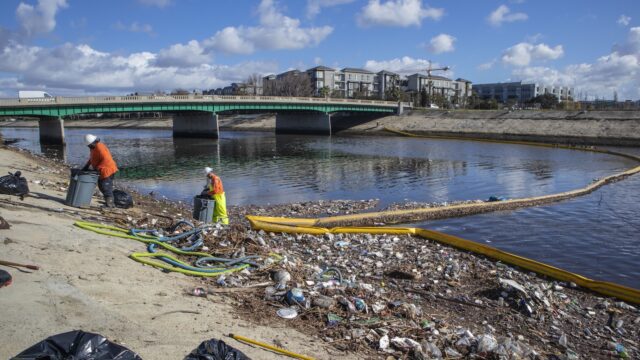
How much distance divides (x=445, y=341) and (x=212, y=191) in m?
8.23

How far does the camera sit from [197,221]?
12.9 m

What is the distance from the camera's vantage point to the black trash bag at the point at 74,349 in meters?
3.94

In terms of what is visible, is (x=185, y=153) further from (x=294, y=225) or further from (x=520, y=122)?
(x=520, y=122)

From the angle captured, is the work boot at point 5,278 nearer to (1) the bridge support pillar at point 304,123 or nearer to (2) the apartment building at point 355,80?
(1) the bridge support pillar at point 304,123

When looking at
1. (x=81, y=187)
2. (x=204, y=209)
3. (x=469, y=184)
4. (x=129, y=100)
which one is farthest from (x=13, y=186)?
(x=129, y=100)

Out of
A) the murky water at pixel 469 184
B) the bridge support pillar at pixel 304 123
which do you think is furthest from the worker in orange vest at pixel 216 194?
the bridge support pillar at pixel 304 123

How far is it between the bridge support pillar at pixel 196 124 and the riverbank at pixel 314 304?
196ft

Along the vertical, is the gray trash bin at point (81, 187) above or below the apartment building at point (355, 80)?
below

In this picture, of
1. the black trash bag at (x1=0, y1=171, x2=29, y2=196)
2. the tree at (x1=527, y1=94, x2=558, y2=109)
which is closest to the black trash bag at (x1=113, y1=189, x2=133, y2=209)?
the black trash bag at (x1=0, y1=171, x2=29, y2=196)

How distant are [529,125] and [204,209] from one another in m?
61.6

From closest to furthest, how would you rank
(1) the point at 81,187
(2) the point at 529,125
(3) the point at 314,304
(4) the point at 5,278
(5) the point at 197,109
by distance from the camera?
1. (4) the point at 5,278
2. (3) the point at 314,304
3. (1) the point at 81,187
4. (5) the point at 197,109
5. (2) the point at 529,125

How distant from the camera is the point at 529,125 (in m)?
65.3

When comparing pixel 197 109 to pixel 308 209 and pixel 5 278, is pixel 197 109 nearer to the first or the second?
pixel 308 209

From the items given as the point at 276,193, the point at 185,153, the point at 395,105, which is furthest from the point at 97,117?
the point at 276,193
